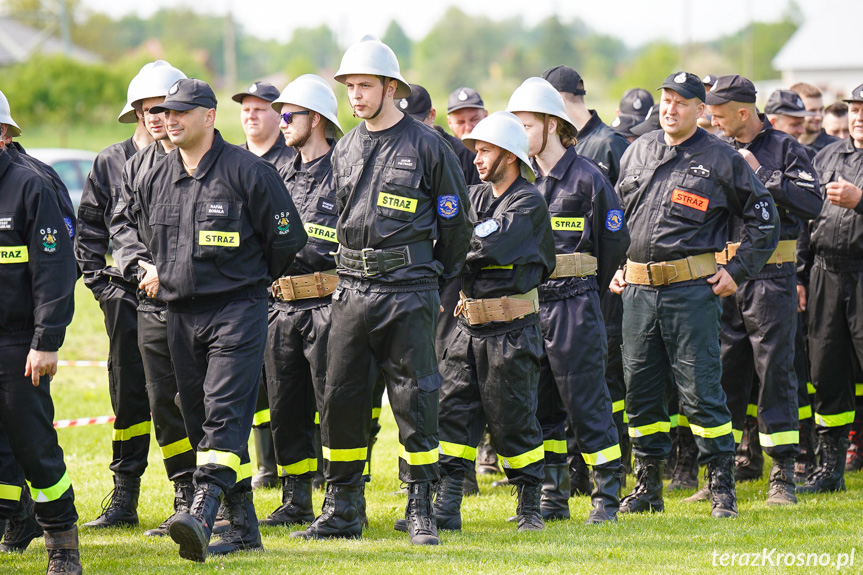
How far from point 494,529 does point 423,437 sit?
104 cm

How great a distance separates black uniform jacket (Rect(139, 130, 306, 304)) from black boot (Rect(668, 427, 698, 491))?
3.93 metres

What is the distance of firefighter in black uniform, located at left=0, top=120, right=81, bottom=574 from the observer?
19.4 feet

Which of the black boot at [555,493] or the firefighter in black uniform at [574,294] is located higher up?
the firefighter in black uniform at [574,294]

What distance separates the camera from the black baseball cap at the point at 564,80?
906cm

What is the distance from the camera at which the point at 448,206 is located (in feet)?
21.8

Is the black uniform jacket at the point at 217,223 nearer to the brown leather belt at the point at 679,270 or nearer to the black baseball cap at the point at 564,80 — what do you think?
the brown leather belt at the point at 679,270

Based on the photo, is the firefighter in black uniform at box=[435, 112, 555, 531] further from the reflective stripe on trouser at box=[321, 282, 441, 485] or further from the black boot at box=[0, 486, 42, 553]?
the black boot at box=[0, 486, 42, 553]

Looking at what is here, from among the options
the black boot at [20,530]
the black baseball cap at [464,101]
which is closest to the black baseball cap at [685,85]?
the black baseball cap at [464,101]

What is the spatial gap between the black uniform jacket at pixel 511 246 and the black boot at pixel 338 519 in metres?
1.50

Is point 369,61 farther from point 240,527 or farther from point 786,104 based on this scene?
point 786,104

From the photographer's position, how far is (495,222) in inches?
275

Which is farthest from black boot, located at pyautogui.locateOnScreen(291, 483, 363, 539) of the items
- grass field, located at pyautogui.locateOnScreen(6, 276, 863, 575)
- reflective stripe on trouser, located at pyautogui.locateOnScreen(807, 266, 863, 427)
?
reflective stripe on trouser, located at pyautogui.locateOnScreen(807, 266, 863, 427)

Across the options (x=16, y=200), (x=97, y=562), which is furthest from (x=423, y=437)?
(x=16, y=200)

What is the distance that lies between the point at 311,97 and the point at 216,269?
6.09ft
